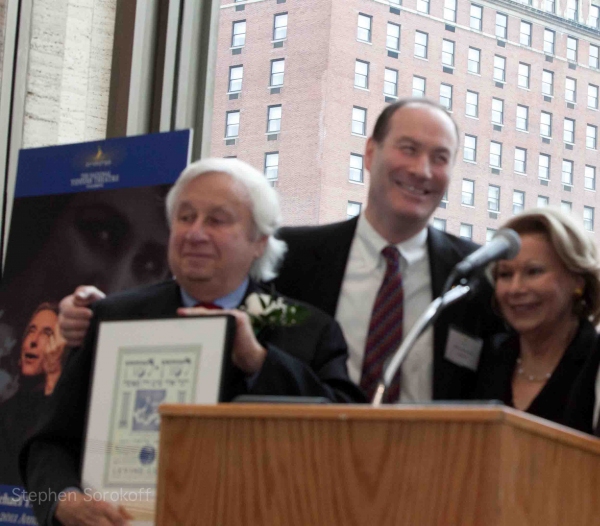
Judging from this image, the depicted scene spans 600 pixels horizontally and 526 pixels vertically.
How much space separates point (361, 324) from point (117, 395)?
0.88m

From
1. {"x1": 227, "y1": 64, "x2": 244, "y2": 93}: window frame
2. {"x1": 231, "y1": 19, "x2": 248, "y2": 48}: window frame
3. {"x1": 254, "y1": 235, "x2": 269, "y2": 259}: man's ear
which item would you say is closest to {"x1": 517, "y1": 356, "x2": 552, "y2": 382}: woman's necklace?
{"x1": 254, "y1": 235, "x2": 269, "y2": 259}: man's ear

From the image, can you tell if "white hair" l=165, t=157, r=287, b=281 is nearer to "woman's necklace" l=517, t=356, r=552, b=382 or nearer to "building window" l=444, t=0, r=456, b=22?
"woman's necklace" l=517, t=356, r=552, b=382

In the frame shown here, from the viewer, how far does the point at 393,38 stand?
4.37 meters

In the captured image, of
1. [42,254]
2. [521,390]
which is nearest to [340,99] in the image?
[42,254]

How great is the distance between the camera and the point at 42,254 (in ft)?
13.3

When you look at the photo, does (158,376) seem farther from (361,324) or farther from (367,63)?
(367,63)

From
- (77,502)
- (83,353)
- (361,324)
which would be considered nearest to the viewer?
(77,502)

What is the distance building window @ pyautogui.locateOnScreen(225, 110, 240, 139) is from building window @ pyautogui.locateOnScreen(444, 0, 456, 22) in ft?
3.33

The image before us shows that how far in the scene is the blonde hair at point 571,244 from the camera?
3049 millimetres

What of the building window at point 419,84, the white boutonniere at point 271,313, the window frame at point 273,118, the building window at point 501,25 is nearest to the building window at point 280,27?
the window frame at point 273,118

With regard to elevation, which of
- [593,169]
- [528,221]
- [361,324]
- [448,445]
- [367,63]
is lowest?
[448,445]

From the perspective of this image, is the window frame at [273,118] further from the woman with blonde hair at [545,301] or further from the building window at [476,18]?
the woman with blonde hair at [545,301]

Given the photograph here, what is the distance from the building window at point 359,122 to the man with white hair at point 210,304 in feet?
4.70

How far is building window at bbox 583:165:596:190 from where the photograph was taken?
408cm
